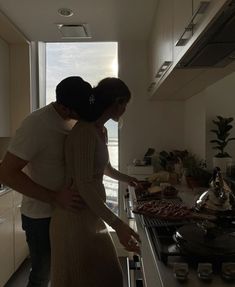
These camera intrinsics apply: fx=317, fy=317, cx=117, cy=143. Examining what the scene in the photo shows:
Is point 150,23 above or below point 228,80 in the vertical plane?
above

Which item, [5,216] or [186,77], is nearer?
[186,77]

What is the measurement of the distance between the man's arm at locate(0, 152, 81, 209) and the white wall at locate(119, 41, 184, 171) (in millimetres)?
1915

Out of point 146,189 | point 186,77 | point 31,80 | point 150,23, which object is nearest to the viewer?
point 186,77

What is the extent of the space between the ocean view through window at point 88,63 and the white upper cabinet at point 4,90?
50 centimetres

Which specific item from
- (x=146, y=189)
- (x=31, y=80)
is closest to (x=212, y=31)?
(x=146, y=189)

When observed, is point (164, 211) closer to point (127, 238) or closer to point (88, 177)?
point (127, 238)

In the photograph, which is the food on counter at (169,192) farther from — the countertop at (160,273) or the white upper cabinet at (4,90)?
the white upper cabinet at (4,90)

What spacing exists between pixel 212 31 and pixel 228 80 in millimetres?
1298

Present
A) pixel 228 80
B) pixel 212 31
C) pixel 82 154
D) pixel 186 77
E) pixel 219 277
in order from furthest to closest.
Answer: pixel 228 80 < pixel 186 77 < pixel 82 154 < pixel 212 31 < pixel 219 277

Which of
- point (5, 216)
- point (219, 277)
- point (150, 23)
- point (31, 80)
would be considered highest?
point (150, 23)

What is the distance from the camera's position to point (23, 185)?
120 cm

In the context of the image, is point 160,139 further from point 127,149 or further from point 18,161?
point 18,161

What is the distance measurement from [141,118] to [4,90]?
1286 millimetres

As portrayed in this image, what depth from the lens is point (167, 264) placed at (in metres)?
0.87
